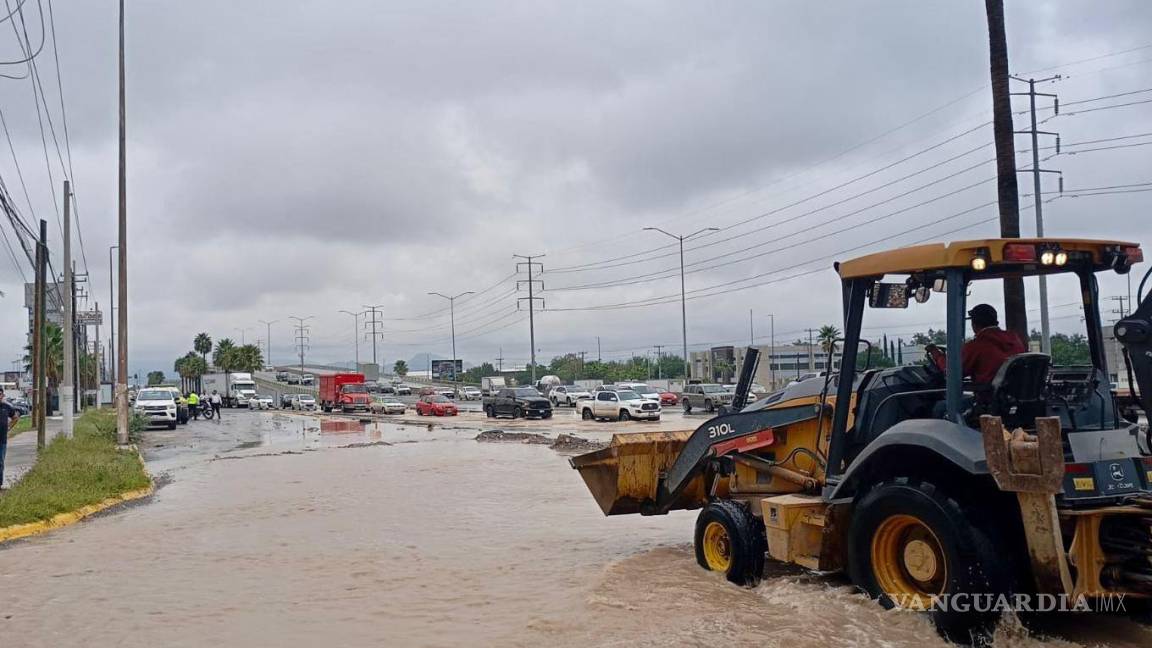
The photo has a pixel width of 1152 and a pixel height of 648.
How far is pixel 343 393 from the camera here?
65.3m

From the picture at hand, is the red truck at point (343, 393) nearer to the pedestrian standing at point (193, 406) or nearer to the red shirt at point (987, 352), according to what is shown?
the pedestrian standing at point (193, 406)

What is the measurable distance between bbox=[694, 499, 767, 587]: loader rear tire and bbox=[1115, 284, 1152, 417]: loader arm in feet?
11.4

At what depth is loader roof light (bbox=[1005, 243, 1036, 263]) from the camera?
6348 mm

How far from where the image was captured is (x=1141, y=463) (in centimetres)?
599

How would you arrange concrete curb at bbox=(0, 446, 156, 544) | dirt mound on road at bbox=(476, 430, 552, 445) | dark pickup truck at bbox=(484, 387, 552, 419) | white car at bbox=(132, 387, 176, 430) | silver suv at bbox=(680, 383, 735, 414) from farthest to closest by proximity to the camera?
dark pickup truck at bbox=(484, 387, 552, 419)
silver suv at bbox=(680, 383, 735, 414)
white car at bbox=(132, 387, 176, 430)
dirt mound on road at bbox=(476, 430, 552, 445)
concrete curb at bbox=(0, 446, 156, 544)

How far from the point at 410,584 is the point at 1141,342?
273 inches

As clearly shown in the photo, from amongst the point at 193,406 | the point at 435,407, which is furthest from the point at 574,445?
the point at 193,406

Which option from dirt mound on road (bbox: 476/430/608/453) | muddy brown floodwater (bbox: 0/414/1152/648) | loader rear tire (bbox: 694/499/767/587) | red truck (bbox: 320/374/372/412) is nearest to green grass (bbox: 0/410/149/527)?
muddy brown floodwater (bbox: 0/414/1152/648)

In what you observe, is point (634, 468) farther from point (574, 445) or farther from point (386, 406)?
point (386, 406)

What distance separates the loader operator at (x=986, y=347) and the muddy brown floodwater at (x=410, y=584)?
1742 mm

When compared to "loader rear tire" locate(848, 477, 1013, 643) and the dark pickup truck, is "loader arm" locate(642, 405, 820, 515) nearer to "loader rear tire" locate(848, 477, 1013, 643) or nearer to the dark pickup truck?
"loader rear tire" locate(848, 477, 1013, 643)

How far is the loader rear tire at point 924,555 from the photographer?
5859 mm

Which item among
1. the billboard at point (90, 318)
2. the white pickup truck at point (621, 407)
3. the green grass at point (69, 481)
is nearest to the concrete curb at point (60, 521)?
the green grass at point (69, 481)

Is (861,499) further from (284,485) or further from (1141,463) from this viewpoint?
(284,485)
